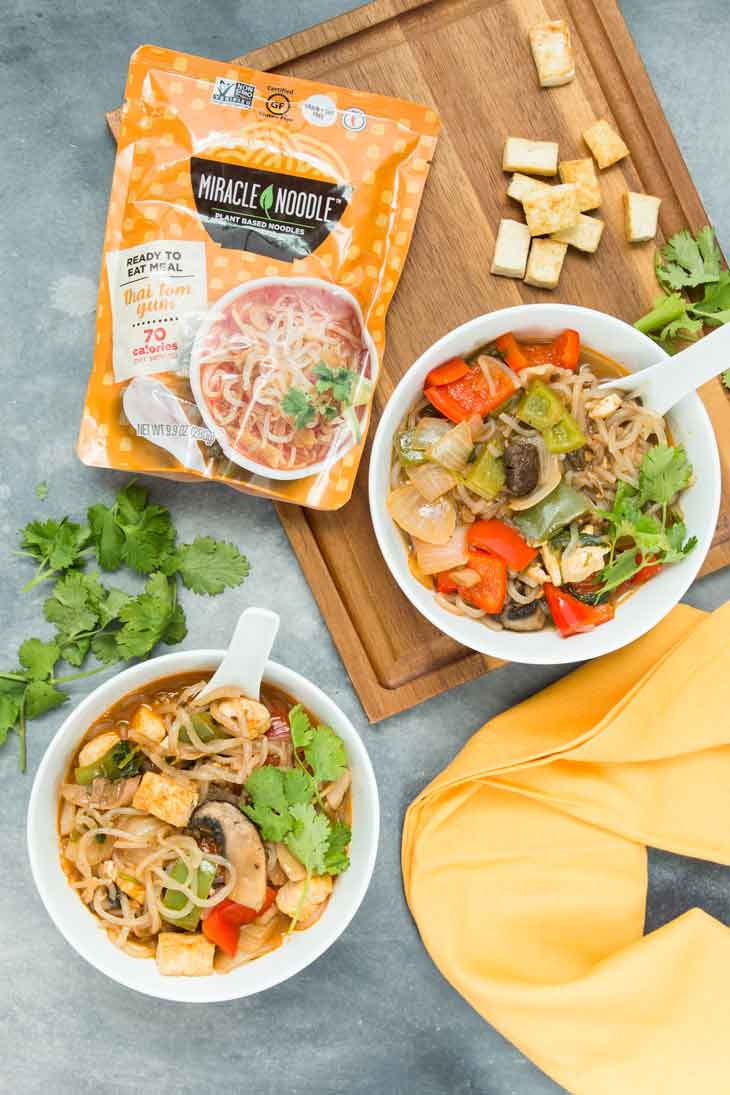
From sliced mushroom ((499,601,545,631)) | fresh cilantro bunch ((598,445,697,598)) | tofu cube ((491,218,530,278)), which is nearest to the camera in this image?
fresh cilantro bunch ((598,445,697,598))

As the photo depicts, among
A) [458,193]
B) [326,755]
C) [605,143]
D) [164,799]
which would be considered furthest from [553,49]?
[164,799]

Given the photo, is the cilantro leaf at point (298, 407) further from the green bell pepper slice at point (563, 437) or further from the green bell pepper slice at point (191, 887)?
the green bell pepper slice at point (191, 887)

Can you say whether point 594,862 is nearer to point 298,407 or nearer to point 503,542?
point 503,542

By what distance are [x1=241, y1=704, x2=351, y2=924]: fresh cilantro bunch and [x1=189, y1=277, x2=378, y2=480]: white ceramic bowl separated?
21.0 inches

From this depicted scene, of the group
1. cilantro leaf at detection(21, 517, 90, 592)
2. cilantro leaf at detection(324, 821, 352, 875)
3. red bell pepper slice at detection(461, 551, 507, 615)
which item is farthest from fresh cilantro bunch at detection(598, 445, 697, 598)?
cilantro leaf at detection(21, 517, 90, 592)

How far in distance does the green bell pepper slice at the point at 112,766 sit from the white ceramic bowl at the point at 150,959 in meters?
0.05

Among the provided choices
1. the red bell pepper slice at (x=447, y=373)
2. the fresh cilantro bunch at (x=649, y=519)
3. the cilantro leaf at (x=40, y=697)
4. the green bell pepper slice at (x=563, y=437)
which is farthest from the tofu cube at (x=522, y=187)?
the cilantro leaf at (x=40, y=697)

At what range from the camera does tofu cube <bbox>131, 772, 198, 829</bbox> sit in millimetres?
1915

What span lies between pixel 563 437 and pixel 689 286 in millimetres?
573

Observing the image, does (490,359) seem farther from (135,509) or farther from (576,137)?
(135,509)

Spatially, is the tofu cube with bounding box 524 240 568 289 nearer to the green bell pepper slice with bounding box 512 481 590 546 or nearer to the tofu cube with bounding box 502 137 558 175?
the tofu cube with bounding box 502 137 558 175

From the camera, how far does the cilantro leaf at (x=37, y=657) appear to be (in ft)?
7.29

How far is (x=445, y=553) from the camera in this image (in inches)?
81.1

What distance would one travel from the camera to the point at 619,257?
2.27 meters
